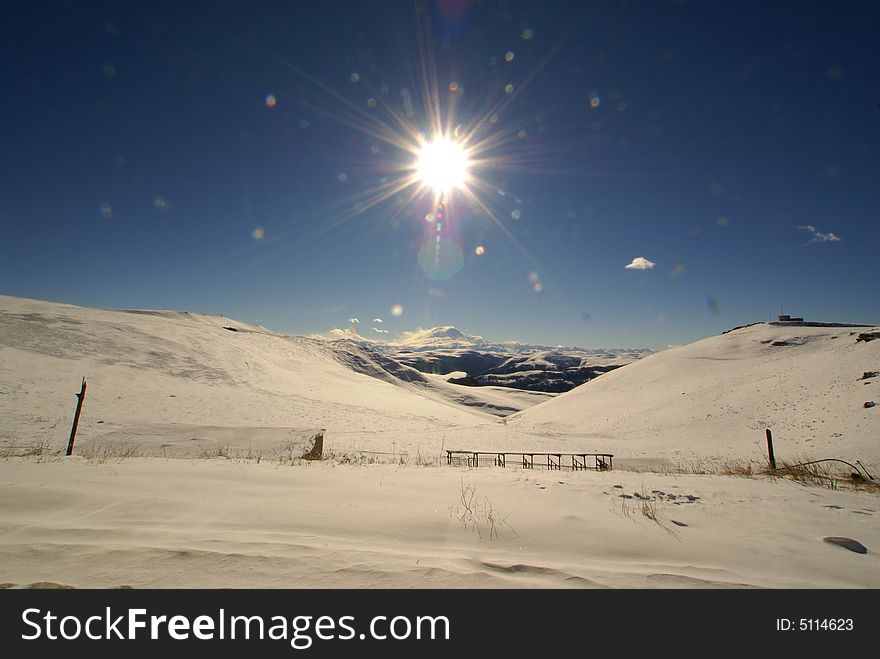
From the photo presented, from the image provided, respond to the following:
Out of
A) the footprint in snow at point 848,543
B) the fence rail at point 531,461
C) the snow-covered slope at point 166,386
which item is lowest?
the fence rail at point 531,461

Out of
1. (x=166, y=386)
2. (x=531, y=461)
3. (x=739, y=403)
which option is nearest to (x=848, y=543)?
(x=531, y=461)

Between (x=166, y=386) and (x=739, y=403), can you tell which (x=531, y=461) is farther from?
(x=166, y=386)

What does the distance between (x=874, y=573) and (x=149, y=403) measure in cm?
3415

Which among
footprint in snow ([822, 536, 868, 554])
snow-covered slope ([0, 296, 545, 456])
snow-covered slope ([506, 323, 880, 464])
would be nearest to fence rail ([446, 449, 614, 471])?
snow-covered slope ([506, 323, 880, 464])

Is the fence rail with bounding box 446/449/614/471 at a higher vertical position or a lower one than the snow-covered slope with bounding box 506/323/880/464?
lower

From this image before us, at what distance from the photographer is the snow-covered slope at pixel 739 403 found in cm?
2158

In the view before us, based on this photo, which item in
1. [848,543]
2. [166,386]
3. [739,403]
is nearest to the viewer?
[848,543]

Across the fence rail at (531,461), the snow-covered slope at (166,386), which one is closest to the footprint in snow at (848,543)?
the fence rail at (531,461)

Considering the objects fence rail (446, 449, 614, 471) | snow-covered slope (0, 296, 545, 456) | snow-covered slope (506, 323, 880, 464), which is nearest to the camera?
fence rail (446, 449, 614, 471)

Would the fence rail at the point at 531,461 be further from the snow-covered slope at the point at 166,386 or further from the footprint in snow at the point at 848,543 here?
the snow-covered slope at the point at 166,386

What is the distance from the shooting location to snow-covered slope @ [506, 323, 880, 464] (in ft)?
70.8

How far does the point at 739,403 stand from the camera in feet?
101

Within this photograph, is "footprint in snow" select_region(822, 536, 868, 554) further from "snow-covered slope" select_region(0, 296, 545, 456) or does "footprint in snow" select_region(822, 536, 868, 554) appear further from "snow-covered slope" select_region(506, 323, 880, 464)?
"snow-covered slope" select_region(506, 323, 880, 464)

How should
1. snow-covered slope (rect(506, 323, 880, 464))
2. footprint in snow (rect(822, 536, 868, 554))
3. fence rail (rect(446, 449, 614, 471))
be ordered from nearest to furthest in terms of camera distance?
footprint in snow (rect(822, 536, 868, 554)) → fence rail (rect(446, 449, 614, 471)) → snow-covered slope (rect(506, 323, 880, 464))
